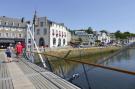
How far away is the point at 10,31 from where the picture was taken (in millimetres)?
64312

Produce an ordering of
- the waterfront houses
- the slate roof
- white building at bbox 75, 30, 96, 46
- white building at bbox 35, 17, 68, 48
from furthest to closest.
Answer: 1. white building at bbox 75, 30, 96, 46
2. white building at bbox 35, 17, 68, 48
3. the slate roof
4. the waterfront houses

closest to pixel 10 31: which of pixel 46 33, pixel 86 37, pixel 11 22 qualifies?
pixel 11 22

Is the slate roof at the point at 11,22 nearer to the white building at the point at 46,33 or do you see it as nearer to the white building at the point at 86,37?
the white building at the point at 46,33

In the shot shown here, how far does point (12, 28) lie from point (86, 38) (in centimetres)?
5857

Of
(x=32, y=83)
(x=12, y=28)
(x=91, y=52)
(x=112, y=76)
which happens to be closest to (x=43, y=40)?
(x=12, y=28)

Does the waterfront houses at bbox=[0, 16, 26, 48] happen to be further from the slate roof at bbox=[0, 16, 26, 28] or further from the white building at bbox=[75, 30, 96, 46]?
the white building at bbox=[75, 30, 96, 46]

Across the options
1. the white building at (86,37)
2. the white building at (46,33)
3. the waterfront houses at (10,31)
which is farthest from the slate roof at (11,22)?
the white building at (86,37)

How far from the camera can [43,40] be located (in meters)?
68.1

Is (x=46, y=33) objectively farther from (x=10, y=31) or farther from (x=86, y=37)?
(x=86, y=37)

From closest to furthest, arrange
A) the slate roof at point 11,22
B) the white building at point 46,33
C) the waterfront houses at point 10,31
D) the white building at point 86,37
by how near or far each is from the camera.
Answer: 1. the waterfront houses at point 10,31
2. the slate roof at point 11,22
3. the white building at point 46,33
4. the white building at point 86,37

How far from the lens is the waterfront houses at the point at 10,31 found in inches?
2453

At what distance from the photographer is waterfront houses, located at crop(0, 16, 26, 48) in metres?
62.3

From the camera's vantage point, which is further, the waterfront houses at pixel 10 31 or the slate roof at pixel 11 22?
the slate roof at pixel 11 22

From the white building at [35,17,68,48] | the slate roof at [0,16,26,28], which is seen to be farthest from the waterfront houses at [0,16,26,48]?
the white building at [35,17,68,48]
